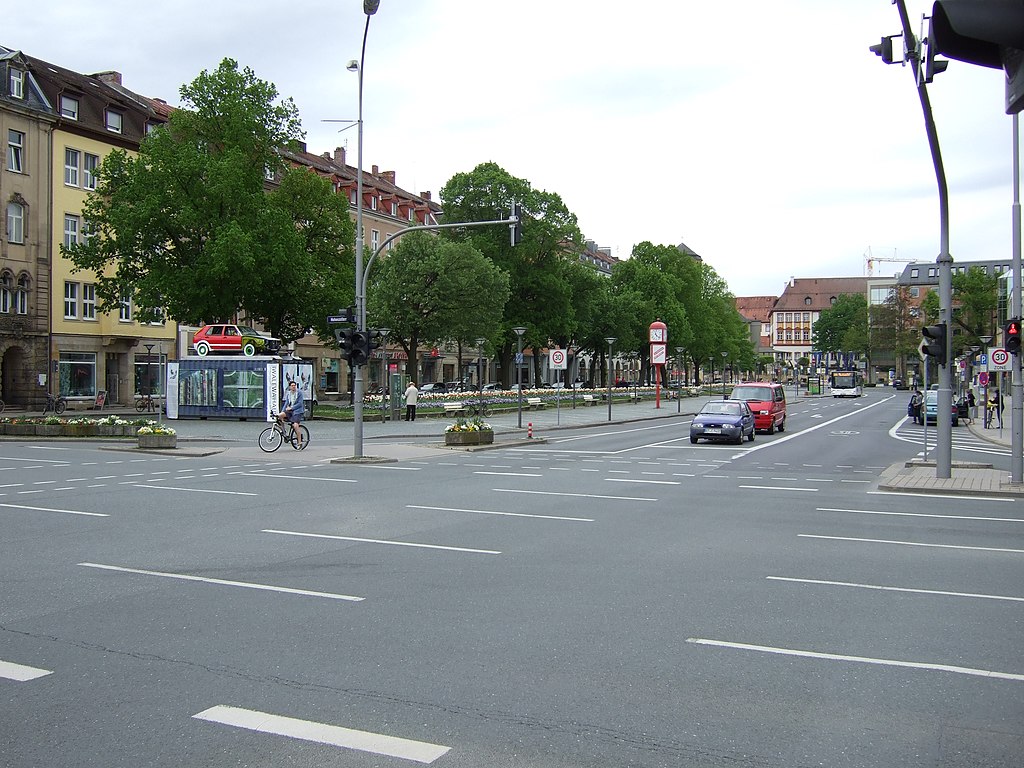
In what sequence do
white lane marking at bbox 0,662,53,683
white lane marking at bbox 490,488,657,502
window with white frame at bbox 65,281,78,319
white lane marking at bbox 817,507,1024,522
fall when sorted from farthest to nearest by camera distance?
window with white frame at bbox 65,281,78,319 < white lane marking at bbox 490,488,657,502 < white lane marking at bbox 817,507,1024,522 < white lane marking at bbox 0,662,53,683

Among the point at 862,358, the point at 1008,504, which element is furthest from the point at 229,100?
the point at 862,358

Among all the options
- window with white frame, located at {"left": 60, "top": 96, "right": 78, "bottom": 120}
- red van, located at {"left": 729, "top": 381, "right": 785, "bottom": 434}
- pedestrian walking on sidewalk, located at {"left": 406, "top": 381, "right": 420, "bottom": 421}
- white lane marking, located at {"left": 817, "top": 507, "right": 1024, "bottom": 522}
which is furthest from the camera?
window with white frame, located at {"left": 60, "top": 96, "right": 78, "bottom": 120}

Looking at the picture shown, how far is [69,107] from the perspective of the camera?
50.6m

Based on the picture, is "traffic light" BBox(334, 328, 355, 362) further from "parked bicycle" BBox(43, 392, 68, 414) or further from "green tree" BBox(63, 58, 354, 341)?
"parked bicycle" BBox(43, 392, 68, 414)

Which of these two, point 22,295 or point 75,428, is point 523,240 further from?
point 75,428

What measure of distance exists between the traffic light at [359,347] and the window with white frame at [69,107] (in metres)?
36.6

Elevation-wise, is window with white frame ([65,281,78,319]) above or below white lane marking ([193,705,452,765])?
above

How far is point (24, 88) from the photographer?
4784 centimetres

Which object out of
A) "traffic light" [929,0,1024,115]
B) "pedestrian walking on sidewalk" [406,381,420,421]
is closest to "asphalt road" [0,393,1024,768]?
"traffic light" [929,0,1024,115]

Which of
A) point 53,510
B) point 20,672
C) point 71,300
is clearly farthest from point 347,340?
point 71,300

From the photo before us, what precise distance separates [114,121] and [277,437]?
118 ft

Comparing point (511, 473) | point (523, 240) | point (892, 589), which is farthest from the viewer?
point (523, 240)

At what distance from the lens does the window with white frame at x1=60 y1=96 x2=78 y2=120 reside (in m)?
50.1

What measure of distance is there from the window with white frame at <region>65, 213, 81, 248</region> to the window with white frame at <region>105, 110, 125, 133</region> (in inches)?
228
